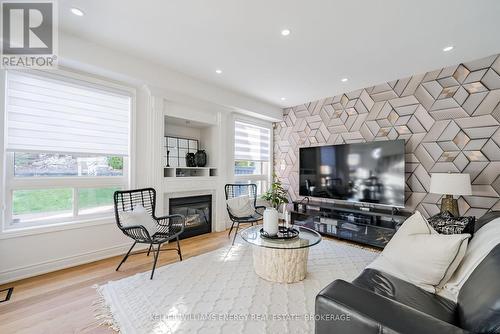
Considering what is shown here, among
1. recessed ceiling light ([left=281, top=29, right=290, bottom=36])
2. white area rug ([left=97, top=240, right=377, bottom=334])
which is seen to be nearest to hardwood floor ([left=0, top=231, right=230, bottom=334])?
white area rug ([left=97, top=240, right=377, bottom=334])

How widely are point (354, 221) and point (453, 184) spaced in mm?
1317

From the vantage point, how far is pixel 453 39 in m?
2.39

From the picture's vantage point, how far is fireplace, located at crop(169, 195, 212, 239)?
3637 mm

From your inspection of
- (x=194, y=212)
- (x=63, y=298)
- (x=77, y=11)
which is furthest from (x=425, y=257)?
(x=77, y=11)

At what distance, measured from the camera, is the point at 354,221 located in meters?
3.43

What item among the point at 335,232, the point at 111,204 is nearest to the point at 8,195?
the point at 111,204

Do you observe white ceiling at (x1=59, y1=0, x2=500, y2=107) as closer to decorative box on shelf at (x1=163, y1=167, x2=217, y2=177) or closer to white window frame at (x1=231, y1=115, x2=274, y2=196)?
white window frame at (x1=231, y1=115, x2=274, y2=196)

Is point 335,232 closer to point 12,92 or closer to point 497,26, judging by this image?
point 497,26

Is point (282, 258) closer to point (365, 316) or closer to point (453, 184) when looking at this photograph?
point (365, 316)

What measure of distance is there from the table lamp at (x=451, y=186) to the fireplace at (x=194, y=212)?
11.0 ft

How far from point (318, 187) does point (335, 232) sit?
0.87 meters

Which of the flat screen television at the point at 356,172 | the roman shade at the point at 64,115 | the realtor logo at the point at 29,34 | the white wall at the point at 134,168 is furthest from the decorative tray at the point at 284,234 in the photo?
the realtor logo at the point at 29,34

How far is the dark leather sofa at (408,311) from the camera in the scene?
0.84 meters

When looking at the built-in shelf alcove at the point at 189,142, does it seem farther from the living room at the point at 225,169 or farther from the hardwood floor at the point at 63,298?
the hardwood floor at the point at 63,298
